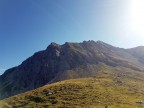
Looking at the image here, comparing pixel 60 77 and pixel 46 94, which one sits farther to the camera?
pixel 60 77

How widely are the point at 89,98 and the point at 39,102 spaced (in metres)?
19.3

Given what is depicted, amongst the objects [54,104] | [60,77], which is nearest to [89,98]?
[54,104]

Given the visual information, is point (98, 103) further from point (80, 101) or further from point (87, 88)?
point (87, 88)

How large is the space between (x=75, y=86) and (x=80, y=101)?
1000 inches

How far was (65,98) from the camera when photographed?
94875 mm

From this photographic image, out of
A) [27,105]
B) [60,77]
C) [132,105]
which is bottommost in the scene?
[132,105]

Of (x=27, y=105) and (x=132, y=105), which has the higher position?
(x=27, y=105)

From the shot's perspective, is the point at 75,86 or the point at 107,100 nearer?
the point at 107,100

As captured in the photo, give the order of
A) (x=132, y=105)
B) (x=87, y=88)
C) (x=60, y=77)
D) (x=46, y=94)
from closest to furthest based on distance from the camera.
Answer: (x=132, y=105)
(x=46, y=94)
(x=87, y=88)
(x=60, y=77)

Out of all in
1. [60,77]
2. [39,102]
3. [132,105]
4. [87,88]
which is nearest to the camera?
[132,105]

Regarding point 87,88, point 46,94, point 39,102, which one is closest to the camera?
point 39,102

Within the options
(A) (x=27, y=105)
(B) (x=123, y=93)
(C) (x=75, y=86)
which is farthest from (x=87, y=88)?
(A) (x=27, y=105)

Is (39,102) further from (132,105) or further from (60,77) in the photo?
(60,77)

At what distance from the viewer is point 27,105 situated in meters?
88.4
